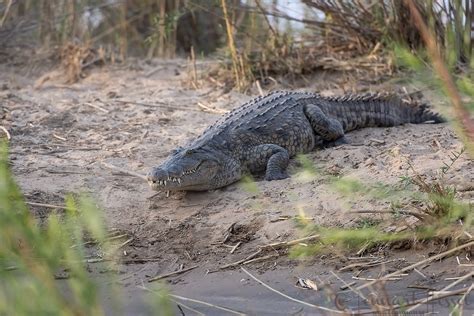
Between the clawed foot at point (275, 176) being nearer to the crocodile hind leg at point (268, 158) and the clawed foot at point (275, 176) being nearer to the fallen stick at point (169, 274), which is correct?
the crocodile hind leg at point (268, 158)

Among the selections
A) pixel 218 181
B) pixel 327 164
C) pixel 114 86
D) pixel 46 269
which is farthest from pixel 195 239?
pixel 114 86

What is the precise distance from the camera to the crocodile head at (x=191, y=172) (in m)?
5.43

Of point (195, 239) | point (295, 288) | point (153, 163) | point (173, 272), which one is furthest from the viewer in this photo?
point (153, 163)

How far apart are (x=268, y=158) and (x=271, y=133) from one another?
0.33m

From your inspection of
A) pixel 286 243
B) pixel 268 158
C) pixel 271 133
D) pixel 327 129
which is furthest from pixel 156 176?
pixel 327 129

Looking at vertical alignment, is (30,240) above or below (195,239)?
above

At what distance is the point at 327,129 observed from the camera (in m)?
6.58

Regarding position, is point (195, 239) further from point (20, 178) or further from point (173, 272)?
point (20, 178)

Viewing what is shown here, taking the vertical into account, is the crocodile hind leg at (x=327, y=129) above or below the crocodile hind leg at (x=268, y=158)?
above

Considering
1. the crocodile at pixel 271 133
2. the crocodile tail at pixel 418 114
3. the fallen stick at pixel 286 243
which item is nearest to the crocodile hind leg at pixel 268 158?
the crocodile at pixel 271 133

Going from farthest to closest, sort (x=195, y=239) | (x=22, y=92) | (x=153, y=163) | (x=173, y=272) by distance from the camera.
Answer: (x=22, y=92)
(x=153, y=163)
(x=195, y=239)
(x=173, y=272)

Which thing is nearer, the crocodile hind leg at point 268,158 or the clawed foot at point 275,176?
the clawed foot at point 275,176

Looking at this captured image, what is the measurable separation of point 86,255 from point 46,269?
246 centimetres

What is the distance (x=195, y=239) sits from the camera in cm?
501
